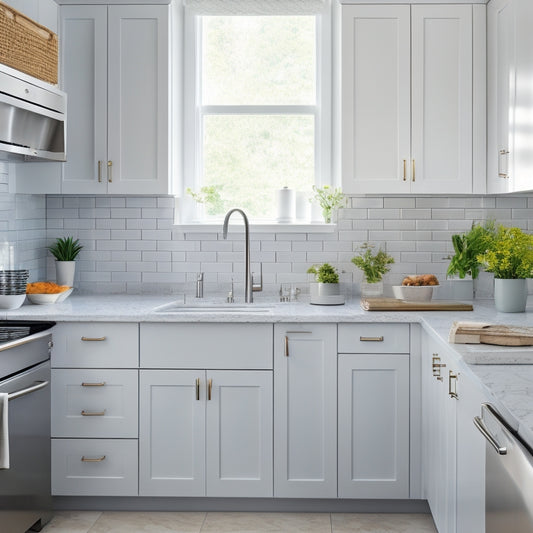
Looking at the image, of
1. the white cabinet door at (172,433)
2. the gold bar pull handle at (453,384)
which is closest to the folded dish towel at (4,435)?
the white cabinet door at (172,433)

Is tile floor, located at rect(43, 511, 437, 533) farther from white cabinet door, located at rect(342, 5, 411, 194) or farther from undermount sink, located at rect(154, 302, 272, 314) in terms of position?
white cabinet door, located at rect(342, 5, 411, 194)

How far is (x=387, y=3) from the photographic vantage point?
3.80m

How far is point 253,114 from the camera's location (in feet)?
14.1

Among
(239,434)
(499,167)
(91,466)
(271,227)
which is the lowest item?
(91,466)

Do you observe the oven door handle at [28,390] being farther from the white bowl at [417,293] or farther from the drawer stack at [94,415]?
the white bowl at [417,293]

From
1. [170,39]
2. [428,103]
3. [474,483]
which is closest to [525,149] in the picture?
[428,103]

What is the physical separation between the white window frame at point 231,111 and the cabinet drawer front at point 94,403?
108cm

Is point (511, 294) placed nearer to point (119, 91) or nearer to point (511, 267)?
point (511, 267)

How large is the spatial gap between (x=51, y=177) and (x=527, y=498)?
122 inches

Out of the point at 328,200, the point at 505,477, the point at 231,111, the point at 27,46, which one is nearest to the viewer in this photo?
the point at 505,477

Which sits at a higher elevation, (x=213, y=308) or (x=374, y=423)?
(x=213, y=308)

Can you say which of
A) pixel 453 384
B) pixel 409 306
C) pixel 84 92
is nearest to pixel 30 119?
pixel 84 92

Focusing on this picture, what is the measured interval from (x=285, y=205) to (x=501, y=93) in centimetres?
129

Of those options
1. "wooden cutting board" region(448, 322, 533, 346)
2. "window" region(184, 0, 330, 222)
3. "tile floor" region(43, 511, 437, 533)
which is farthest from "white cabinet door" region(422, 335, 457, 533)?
"window" region(184, 0, 330, 222)
